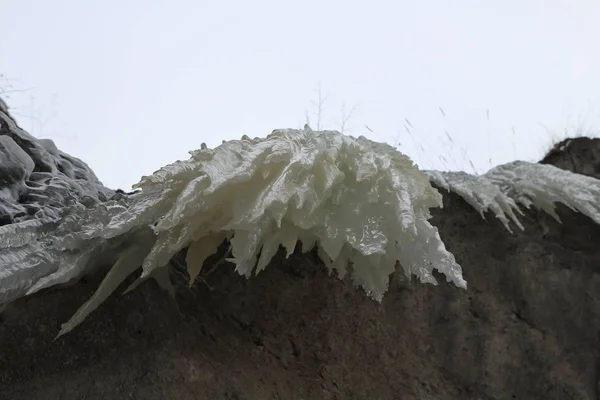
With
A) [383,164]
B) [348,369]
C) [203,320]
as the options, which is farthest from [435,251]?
[203,320]

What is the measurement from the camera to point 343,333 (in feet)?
2.99

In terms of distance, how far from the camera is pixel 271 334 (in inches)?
35.2

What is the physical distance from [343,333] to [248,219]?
0.31 metres

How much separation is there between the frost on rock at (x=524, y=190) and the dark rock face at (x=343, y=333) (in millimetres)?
34

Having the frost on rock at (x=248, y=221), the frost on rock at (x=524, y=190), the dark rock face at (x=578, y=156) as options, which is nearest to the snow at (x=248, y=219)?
the frost on rock at (x=248, y=221)

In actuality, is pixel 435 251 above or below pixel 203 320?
above

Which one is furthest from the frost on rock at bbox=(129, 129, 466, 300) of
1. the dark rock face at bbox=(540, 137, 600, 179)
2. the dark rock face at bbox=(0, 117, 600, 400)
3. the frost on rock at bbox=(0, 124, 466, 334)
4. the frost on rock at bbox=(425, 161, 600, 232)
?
the dark rock face at bbox=(540, 137, 600, 179)

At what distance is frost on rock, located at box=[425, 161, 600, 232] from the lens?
3.37 ft

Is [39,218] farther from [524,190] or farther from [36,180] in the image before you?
[524,190]

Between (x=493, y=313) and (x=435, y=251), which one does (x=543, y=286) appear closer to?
(x=493, y=313)

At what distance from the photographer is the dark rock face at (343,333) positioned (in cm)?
78

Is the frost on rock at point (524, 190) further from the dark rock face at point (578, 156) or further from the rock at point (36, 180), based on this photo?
the rock at point (36, 180)

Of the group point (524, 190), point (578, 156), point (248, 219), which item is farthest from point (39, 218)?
point (578, 156)

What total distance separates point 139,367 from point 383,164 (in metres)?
0.47
